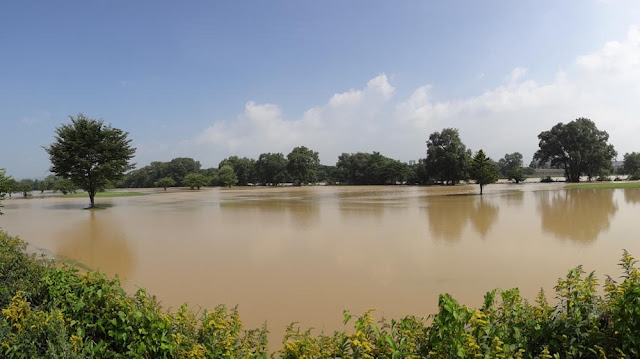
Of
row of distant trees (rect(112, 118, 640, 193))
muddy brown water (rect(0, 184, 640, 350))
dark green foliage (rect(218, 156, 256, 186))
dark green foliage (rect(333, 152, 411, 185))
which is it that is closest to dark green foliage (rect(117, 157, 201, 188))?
row of distant trees (rect(112, 118, 640, 193))

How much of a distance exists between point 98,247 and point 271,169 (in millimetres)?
64563

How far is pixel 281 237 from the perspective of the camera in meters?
12.2

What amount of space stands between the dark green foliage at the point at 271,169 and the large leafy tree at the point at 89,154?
47461 millimetres

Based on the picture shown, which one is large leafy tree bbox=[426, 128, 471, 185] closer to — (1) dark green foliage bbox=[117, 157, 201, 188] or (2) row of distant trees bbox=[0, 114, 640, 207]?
(2) row of distant trees bbox=[0, 114, 640, 207]

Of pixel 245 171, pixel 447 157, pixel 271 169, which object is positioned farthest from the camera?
pixel 245 171

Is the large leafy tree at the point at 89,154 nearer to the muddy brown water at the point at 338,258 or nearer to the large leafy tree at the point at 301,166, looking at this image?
the muddy brown water at the point at 338,258

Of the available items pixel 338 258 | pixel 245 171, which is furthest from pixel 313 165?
pixel 338 258

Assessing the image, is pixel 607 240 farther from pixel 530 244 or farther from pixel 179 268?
pixel 179 268

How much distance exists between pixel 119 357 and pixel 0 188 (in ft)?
38.3

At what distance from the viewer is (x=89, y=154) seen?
2592 centimetres

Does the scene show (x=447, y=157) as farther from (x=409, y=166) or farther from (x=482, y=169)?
(x=482, y=169)

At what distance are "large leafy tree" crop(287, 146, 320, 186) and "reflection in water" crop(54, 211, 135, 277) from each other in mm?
55754

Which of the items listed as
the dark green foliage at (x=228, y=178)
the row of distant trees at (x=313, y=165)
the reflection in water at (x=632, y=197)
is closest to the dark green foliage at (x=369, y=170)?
the row of distant trees at (x=313, y=165)

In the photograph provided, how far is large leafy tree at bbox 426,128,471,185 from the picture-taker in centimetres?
5859
